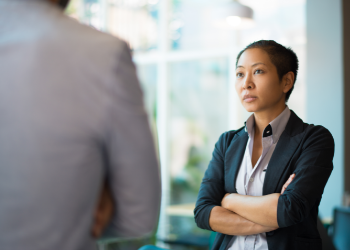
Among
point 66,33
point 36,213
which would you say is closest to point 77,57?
point 66,33

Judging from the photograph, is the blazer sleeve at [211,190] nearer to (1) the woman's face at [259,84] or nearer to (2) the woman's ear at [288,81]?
(1) the woman's face at [259,84]

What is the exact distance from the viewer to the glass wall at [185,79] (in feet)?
19.3

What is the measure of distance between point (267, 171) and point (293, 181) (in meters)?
0.13

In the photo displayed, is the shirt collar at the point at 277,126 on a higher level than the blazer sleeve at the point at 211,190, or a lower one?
higher

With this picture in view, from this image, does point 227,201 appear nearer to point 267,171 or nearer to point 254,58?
Result: point 267,171

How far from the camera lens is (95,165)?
2.53 feet

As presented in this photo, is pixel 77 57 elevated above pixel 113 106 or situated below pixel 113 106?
above

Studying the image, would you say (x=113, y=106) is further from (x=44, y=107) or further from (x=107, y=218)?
(x=107, y=218)

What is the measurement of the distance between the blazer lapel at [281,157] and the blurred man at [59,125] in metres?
0.87

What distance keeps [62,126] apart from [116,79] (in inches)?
6.3

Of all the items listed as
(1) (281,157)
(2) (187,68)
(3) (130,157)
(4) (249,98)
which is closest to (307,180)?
(1) (281,157)

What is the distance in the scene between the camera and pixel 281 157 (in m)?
1.52

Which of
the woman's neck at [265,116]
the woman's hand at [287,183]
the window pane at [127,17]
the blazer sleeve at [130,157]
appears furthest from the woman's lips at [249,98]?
the window pane at [127,17]

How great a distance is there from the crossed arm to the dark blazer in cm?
3
